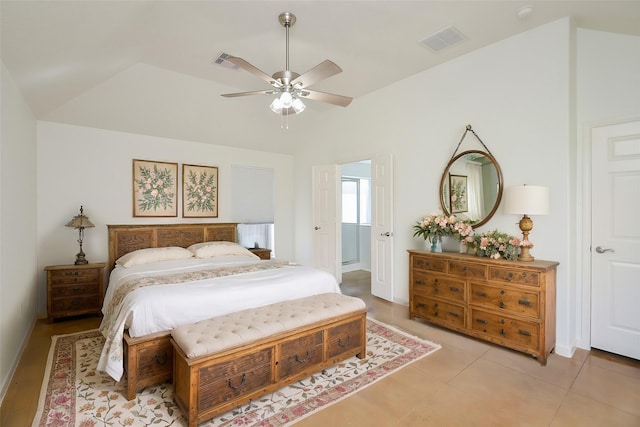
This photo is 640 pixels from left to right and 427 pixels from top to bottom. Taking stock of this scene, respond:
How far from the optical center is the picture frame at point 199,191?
507cm

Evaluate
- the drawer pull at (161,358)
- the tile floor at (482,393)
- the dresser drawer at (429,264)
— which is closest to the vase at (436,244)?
the dresser drawer at (429,264)

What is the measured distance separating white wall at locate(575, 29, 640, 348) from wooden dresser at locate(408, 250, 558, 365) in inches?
16.7

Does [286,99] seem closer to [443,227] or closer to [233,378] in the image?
[233,378]

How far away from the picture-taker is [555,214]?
2980 millimetres

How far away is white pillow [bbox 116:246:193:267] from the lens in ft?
12.7

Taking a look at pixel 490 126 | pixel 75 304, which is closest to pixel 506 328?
pixel 490 126

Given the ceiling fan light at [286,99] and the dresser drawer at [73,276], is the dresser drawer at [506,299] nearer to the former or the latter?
the ceiling fan light at [286,99]

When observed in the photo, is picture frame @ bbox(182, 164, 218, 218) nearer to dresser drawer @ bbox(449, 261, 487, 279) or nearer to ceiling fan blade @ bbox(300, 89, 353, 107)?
ceiling fan blade @ bbox(300, 89, 353, 107)

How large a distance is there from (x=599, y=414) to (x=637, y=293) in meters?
A: 1.35

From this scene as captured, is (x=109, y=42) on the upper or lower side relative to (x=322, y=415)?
upper

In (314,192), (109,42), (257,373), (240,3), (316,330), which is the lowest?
(257,373)

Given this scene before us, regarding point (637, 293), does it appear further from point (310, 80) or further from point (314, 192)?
point (314, 192)

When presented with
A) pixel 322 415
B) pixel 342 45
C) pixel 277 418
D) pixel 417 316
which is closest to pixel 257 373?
pixel 277 418

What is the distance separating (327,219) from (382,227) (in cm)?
125
